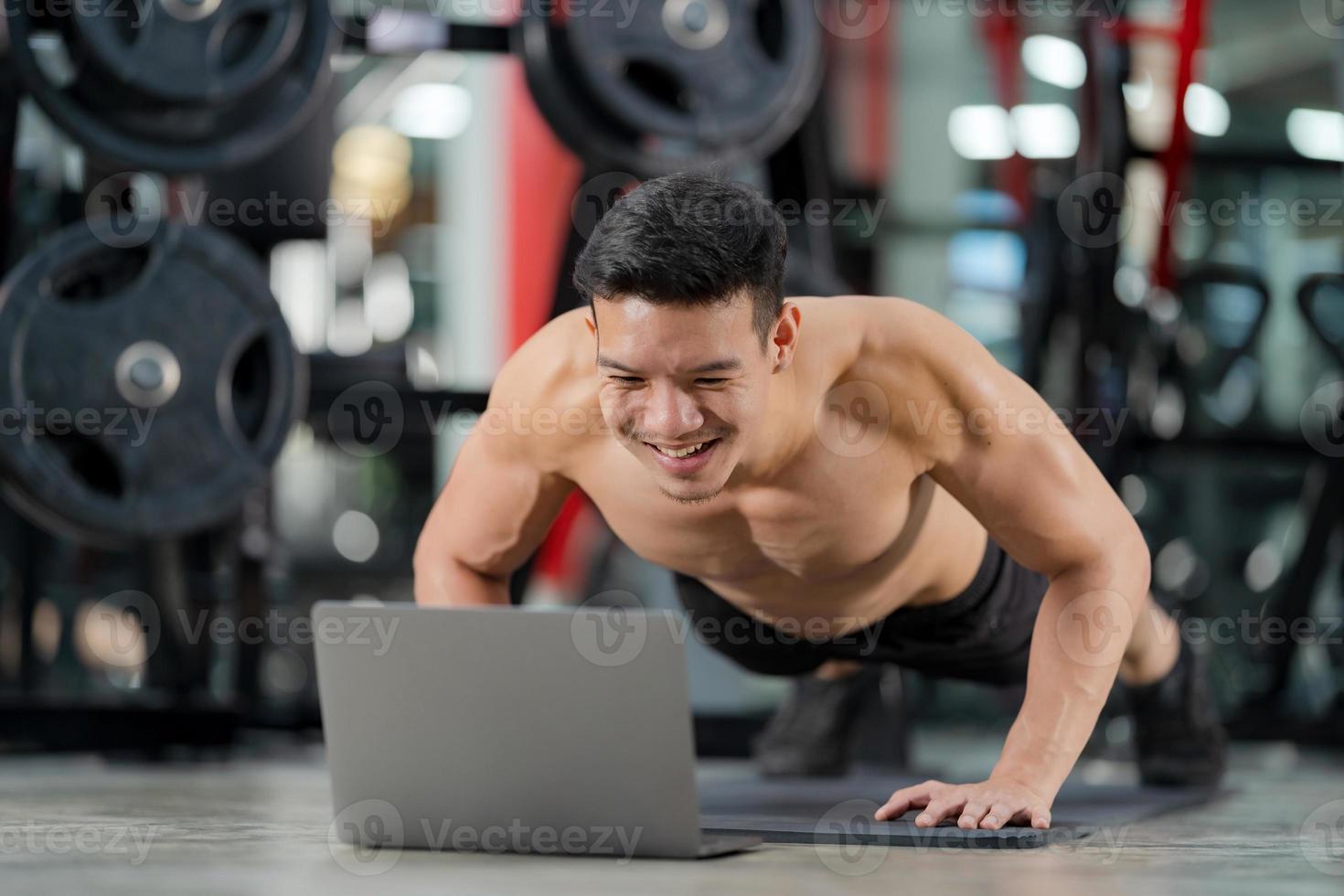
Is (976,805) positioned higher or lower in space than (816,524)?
lower

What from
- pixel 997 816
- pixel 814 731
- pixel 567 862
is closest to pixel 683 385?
pixel 567 862

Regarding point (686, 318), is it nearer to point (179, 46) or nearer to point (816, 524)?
point (816, 524)

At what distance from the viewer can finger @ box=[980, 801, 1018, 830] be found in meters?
1.58

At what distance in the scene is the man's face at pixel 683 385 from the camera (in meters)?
1.41

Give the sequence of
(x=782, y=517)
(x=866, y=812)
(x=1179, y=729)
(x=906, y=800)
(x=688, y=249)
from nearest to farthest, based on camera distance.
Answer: (x=688, y=249) → (x=906, y=800) → (x=782, y=517) → (x=866, y=812) → (x=1179, y=729)

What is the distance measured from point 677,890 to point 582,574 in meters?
2.79

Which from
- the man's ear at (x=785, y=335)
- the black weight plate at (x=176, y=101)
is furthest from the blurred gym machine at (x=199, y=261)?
the man's ear at (x=785, y=335)

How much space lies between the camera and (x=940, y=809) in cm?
160

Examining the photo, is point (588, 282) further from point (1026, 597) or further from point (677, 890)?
point (1026, 597)

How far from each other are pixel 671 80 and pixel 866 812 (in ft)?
4.58

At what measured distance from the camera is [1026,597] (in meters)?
2.13

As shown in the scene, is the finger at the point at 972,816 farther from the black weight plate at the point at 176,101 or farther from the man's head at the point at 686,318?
the black weight plate at the point at 176,101

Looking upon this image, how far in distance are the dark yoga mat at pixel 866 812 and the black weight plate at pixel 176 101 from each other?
1258mm

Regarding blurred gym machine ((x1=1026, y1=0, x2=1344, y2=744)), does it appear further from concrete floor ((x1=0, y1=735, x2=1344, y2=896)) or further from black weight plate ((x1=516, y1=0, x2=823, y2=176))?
concrete floor ((x1=0, y1=735, x2=1344, y2=896))
